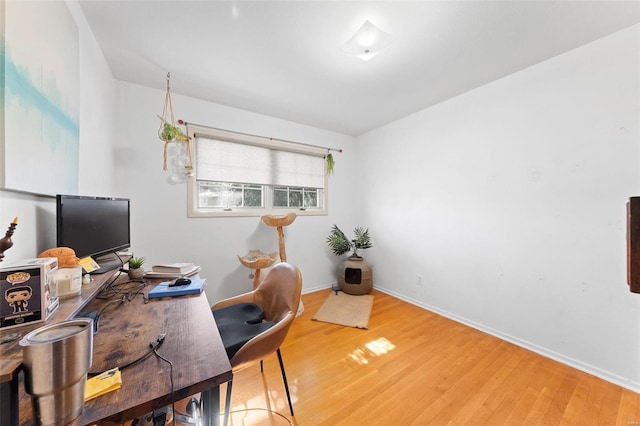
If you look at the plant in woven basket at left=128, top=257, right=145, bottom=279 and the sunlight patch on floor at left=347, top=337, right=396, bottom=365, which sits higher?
the plant in woven basket at left=128, top=257, right=145, bottom=279

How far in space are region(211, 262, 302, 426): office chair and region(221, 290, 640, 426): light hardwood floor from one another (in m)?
0.21

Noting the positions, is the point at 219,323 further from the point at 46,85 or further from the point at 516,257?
the point at 516,257

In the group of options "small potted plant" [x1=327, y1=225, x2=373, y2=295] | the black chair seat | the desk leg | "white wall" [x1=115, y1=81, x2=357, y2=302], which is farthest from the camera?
"small potted plant" [x1=327, y1=225, x2=373, y2=295]

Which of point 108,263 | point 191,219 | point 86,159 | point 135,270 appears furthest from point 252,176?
point 108,263

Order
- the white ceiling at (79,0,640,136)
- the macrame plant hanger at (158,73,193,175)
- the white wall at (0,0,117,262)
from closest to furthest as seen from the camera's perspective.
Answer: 1. the white wall at (0,0,117,262)
2. the white ceiling at (79,0,640,136)
3. the macrame plant hanger at (158,73,193,175)

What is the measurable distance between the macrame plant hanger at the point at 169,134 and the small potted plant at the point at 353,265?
2.15m

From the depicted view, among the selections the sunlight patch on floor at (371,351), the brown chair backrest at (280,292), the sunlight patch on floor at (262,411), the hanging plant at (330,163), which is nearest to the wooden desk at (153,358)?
the brown chair backrest at (280,292)

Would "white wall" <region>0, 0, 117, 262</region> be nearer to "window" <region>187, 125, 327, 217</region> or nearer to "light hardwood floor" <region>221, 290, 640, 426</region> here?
"window" <region>187, 125, 327, 217</region>

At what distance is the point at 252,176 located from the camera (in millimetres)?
3020

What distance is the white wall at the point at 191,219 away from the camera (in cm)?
229

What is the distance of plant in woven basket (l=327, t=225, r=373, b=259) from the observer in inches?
137

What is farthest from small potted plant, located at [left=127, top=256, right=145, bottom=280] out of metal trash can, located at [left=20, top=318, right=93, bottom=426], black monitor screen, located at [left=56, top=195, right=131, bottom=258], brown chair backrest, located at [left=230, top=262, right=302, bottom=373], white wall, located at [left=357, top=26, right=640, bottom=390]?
white wall, located at [left=357, top=26, right=640, bottom=390]

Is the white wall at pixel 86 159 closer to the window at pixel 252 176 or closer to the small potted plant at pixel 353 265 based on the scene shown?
the window at pixel 252 176

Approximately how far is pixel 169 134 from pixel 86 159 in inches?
28.0
